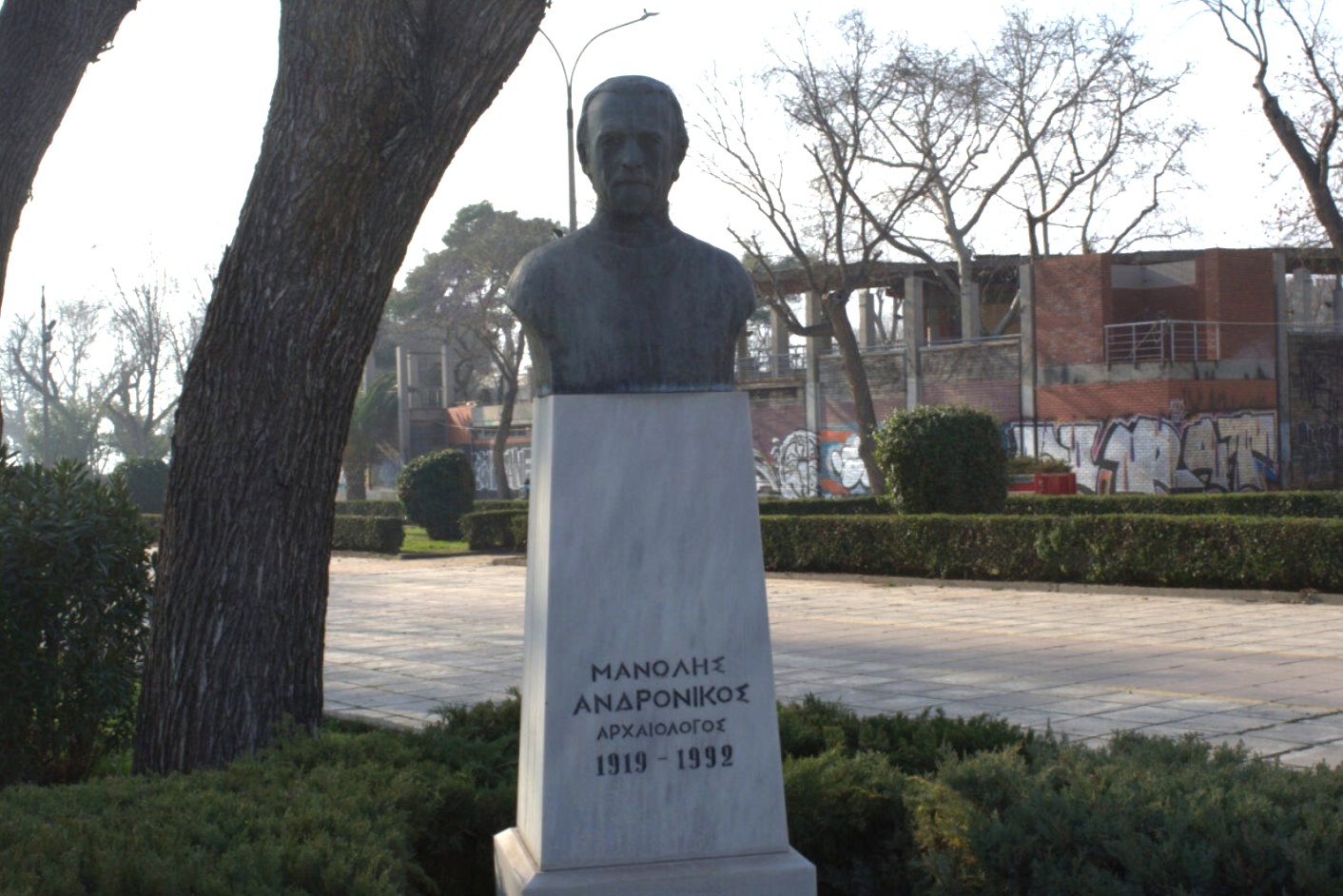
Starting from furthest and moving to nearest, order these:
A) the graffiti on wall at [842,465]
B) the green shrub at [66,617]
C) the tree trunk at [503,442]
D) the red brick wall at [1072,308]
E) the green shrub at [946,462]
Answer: the tree trunk at [503,442] → the graffiti on wall at [842,465] → the red brick wall at [1072,308] → the green shrub at [946,462] → the green shrub at [66,617]

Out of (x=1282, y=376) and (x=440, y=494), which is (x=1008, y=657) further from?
(x=1282, y=376)

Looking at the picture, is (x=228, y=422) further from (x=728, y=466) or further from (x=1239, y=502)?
(x=1239, y=502)

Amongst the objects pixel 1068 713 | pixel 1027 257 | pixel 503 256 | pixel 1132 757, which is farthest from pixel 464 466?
pixel 1132 757

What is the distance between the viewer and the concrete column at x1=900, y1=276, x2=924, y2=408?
1412 inches

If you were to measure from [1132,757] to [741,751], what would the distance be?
1.57 m

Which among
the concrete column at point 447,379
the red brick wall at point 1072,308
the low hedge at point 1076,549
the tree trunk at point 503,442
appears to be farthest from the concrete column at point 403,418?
the low hedge at point 1076,549

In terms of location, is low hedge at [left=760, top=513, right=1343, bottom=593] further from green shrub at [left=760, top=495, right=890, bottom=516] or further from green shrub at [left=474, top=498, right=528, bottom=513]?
green shrub at [left=474, top=498, right=528, bottom=513]

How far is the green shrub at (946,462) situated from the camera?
20688mm

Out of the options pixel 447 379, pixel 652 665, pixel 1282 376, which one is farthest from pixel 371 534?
pixel 652 665

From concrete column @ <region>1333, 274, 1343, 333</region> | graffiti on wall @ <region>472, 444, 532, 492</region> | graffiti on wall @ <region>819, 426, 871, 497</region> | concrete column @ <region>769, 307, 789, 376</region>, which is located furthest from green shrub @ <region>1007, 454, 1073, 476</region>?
graffiti on wall @ <region>472, 444, 532, 492</region>

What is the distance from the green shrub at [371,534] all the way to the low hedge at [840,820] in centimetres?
2399

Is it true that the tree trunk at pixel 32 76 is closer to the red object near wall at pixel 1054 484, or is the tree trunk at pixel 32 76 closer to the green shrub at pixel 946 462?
the green shrub at pixel 946 462

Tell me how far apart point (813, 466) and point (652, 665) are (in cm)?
3441

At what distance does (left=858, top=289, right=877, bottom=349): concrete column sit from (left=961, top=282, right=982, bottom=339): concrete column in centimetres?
742
